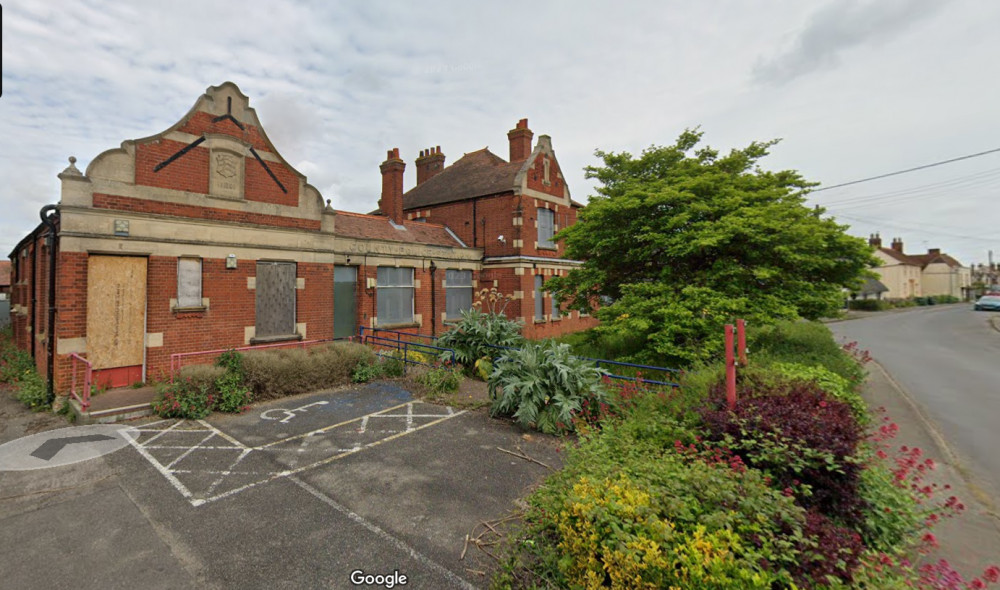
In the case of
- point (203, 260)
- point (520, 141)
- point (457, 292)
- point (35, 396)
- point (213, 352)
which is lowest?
point (35, 396)

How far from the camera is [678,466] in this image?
13.8 feet

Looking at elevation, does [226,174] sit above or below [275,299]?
above

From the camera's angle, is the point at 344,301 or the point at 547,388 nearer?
the point at 547,388

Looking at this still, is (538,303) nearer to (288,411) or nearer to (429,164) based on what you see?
(429,164)

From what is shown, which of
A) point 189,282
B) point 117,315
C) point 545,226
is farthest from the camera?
point 545,226

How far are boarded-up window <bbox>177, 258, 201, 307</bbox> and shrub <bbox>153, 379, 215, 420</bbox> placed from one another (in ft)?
10.3

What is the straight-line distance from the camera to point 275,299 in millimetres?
12602

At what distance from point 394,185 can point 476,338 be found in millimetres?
10477

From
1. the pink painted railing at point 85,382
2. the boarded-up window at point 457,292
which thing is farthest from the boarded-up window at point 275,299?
the boarded-up window at point 457,292

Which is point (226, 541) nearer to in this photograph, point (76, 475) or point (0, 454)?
point (76, 475)

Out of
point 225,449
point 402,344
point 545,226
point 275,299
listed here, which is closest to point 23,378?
point 275,299

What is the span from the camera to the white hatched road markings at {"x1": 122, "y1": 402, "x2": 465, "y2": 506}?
5641mm

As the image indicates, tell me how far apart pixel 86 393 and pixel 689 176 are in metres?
13.9

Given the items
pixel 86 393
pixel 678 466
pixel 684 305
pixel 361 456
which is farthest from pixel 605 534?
pixel 86 393
